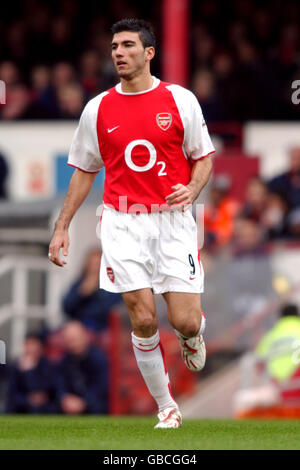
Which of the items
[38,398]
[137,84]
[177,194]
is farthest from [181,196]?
[38,398]

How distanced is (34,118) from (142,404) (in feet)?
17.5

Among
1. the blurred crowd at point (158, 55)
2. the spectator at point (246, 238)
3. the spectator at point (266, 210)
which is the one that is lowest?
the spectator at point (246, 238)

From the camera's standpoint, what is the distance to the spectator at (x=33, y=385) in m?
13.3

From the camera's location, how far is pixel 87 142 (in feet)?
25.9

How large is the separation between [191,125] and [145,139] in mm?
309

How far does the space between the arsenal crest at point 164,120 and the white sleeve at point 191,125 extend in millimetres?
83

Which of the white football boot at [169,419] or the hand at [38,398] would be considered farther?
the hand at [38,398]

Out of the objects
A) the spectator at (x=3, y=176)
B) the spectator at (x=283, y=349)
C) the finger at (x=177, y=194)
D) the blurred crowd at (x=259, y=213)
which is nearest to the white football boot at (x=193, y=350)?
the finger at (x=177, y=194)

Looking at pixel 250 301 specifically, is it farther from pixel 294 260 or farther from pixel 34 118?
pixel 34 118

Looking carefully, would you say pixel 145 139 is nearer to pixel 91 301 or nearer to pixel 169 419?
pixel 169 419

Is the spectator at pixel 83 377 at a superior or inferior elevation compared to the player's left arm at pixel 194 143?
inferior

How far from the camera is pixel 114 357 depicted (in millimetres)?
13547

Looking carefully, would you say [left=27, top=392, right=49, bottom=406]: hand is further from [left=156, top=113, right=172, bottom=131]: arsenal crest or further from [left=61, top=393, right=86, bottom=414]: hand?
[left=156, top=113, right=172, bottom=131]: arsenal crest

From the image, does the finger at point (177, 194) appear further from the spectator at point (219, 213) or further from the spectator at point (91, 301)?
the spectator at point (91, 301)
